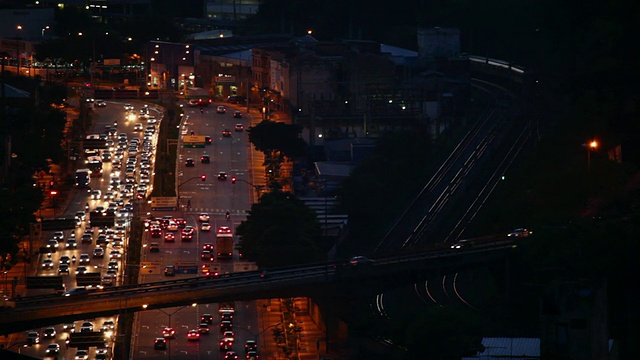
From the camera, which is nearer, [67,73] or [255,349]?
[255,349]

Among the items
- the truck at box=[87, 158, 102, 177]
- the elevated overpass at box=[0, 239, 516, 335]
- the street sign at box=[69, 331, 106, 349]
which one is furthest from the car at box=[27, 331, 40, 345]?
the truck at box=[87, 158, 102, 177]

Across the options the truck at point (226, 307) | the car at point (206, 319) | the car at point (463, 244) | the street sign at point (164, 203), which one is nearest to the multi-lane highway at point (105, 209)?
the street sign at point (164, 203)

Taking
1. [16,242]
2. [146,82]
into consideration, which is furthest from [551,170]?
[146,82]

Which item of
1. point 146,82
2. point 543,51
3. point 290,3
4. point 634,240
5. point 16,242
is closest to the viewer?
point 634,240

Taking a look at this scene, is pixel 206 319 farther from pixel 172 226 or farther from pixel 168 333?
pixel 172 226

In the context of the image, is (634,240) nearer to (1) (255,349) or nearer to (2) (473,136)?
(1) (255,349)
